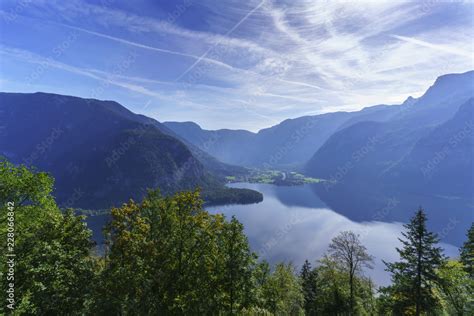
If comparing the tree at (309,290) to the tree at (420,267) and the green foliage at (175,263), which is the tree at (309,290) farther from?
the green foliage at (175,263)

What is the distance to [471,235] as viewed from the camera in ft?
132

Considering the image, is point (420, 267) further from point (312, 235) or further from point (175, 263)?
point (312, 235)

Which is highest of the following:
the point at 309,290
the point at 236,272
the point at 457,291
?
the point at 236,272

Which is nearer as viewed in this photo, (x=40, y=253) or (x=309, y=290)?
(x=40, y=253)

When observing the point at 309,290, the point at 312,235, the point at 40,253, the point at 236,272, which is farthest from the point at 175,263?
the point at 312,235

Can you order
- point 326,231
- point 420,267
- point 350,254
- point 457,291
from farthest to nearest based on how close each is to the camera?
point 326,231 < point 350,254 < point 420,267 < point 457,291

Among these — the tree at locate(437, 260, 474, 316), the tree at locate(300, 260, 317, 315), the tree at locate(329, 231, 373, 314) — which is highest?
the tree at locate(329, 231, 373, 314)

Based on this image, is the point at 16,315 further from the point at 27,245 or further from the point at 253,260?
the point at 253,260

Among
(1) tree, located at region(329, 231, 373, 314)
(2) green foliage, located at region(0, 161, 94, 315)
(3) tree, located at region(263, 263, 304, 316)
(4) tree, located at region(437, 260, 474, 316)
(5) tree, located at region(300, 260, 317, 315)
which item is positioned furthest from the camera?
(5) tree, located at region(300, 260, 317, 315)

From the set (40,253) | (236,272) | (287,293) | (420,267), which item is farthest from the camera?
(287,293)

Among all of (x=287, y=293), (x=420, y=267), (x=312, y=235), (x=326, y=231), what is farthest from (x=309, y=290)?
(x=326, y=231)

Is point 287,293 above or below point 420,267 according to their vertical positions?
below

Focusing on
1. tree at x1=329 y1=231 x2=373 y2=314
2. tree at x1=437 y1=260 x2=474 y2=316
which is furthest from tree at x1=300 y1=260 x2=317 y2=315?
tree at x1=437 y1=260 x2=474 y2=316

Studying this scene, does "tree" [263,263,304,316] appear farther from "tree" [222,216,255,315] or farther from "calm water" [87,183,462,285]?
"calm water" [87,183,462,285]
